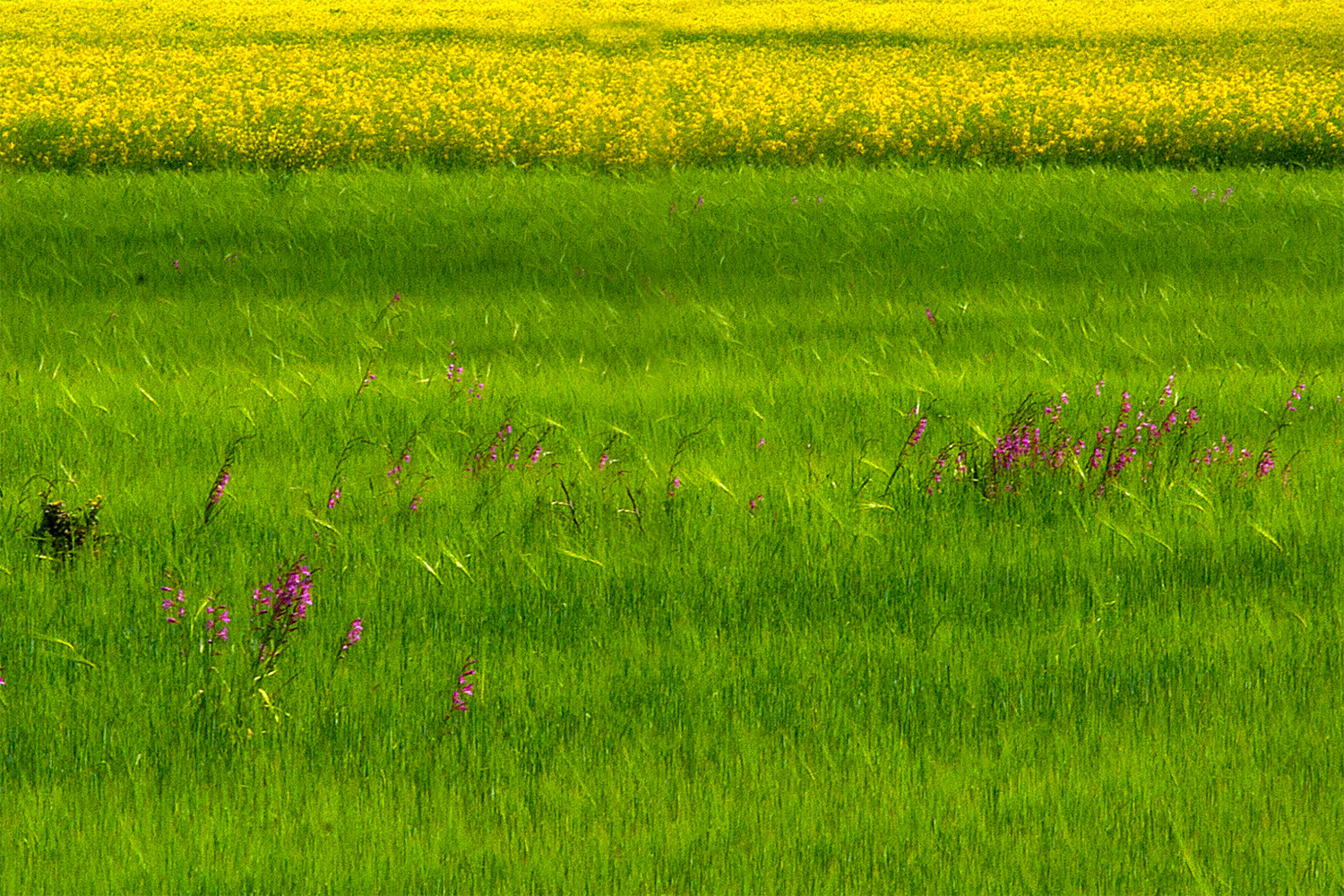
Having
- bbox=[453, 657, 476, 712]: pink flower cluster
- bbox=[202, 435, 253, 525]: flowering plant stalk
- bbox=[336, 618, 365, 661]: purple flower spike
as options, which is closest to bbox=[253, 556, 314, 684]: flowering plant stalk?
bbox=[336, 618, 365, 661]: purple flower spike

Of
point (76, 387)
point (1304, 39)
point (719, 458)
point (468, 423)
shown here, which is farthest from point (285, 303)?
point (1304, 39)

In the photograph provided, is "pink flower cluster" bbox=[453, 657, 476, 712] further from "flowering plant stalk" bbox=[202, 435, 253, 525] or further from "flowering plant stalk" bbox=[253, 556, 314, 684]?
"flowering plant stalk" bbox=[202, 435, 253, 525]

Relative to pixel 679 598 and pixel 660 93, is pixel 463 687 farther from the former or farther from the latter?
pixel 660 93

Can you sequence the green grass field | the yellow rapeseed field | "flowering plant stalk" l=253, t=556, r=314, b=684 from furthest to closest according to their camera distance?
the yellow rapeseed field, "flowering plant stalk" l=253, t=556, r=314, b=684, the green grass field

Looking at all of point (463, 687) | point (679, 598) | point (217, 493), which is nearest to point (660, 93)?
point (217, 493)

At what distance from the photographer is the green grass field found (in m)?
2.56

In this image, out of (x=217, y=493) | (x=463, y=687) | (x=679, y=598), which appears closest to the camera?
(x=463, y=687)

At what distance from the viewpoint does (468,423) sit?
213 inches

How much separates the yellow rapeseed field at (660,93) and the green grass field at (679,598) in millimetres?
6483

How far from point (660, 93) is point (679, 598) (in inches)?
560

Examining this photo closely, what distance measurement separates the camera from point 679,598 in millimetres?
3664

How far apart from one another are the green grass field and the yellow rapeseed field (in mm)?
6483

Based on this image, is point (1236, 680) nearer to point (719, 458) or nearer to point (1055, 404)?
point (719, 458)

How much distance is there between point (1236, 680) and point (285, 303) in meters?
6.32
